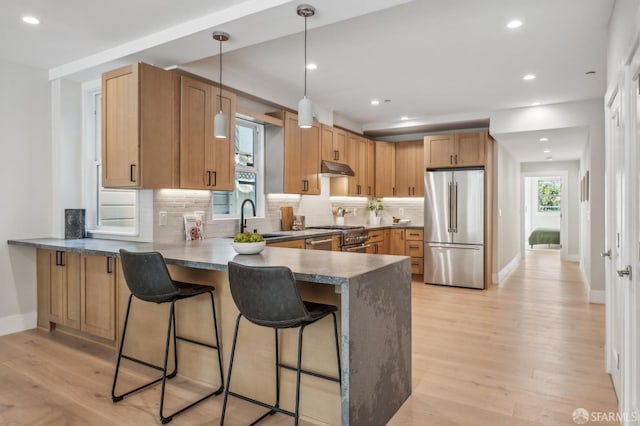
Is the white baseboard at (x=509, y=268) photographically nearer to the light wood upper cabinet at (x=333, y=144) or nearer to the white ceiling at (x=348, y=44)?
the white ceiling at (x=348, y=44)

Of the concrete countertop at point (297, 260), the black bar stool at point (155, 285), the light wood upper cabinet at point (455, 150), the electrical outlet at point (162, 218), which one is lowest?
the black bar stool at point (155, 285)

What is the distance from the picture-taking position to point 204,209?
4.30 meters

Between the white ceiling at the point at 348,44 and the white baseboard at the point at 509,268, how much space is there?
3.08m

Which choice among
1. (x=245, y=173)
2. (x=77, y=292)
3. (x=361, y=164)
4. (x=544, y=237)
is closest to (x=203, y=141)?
(x=245, y=173)

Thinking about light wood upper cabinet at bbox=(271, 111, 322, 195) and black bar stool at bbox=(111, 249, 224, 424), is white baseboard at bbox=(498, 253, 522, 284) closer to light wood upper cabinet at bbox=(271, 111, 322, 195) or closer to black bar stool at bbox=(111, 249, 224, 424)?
light wood upper cabinet at bbox=(271, 111, 322, 195)

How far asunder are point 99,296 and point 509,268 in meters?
7.08

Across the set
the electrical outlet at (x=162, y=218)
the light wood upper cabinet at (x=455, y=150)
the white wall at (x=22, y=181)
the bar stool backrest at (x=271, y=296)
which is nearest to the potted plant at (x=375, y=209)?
the light wood upper cabinet at (x=455, y=150)

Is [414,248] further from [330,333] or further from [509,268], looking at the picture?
[330,333]

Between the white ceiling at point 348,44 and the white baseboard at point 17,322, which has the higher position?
the white ceiling at point 348,44

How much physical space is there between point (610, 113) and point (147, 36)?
3.56 meters

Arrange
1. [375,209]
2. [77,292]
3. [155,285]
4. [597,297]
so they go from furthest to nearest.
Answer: [375,209] → [597,297] → [77,292] → [155,285]

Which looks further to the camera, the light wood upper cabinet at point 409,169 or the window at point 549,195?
the window at point 549,195

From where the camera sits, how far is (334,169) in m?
5.79

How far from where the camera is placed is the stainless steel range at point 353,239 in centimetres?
543
